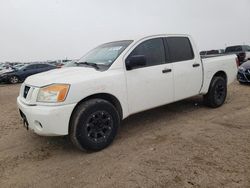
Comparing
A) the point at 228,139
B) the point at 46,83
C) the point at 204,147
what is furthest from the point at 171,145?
the point at 46,83

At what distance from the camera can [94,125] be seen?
11.6 feet

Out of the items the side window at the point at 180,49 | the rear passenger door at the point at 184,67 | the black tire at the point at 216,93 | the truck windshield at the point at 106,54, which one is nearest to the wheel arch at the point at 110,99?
the truck windshield at the point at 106,54

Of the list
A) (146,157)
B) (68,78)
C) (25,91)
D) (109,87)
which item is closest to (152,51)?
(109,87)

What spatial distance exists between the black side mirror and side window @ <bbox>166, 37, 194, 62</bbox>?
974 mm

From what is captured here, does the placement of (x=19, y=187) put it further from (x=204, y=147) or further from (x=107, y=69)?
(x=204, y=147)

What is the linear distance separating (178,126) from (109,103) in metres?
1.61

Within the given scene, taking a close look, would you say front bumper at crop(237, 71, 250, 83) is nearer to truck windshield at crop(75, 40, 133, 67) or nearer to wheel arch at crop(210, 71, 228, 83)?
wheel arch at crop(210, 71, 228, 83)

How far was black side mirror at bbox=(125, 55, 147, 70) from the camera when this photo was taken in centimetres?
385

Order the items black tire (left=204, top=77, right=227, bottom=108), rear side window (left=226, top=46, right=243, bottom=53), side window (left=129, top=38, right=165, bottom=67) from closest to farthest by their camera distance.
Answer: side window (left=129, top=38, right=165, bottom=67), black tire (left=204, top=77, right=227, bottom=108), rear side window (left=226, top=46, right=243, bottom=53)

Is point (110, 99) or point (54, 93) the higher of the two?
point (54, 93)

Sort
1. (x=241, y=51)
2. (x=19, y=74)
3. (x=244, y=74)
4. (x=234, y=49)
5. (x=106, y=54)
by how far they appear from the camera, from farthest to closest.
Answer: (x=234, y=49)
(x=241, y=51)
(x=19, y=74)
(x=244, y=74)
(x=106, y=54)

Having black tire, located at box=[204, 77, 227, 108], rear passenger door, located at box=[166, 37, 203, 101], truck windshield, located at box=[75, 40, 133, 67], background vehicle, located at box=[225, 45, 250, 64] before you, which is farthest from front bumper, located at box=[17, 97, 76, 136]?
background vehicle, located at box=[225, 45, 250, 64]

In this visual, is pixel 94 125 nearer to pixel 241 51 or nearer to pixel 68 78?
pixel 68 78

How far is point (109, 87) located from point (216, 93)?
311 cm
